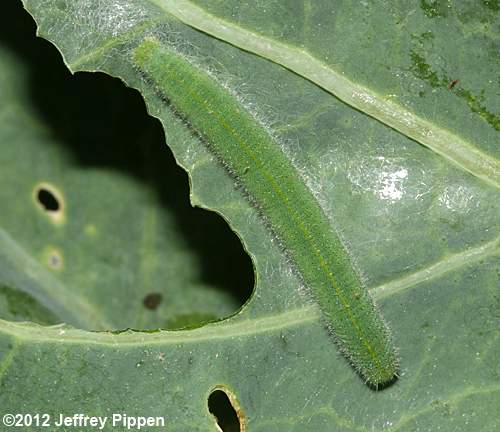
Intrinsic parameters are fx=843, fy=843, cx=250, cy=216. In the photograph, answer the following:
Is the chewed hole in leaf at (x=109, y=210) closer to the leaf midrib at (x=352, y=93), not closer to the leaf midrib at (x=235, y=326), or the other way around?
the leaf midrib at (x=235, y=326)

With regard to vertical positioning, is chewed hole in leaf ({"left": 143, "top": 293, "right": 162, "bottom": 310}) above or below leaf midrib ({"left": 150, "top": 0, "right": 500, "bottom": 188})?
below

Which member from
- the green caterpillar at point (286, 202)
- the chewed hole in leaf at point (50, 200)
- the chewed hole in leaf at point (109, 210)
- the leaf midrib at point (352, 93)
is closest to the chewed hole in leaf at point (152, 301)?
the chewed hole in leaf at point (109, 210)

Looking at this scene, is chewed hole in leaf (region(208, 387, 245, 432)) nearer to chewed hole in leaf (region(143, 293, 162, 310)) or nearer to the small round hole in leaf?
chewed hole in leaf (region(143, 293, 162, 310))

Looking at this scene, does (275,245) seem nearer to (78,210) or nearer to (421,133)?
(421,133)

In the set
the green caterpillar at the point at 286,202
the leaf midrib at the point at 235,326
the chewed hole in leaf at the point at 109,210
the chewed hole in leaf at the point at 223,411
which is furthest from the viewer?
the chewed hole in leaf at the point at 109,210

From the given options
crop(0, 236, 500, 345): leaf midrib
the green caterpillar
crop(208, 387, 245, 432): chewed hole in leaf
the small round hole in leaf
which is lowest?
crop(208, 387, 245, 432): chewed hole in leaf

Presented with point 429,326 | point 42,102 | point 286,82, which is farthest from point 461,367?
point 42,102

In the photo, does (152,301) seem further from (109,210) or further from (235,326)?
(235,326)

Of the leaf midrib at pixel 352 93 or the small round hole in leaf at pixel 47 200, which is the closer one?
the leaf midrib at pixel 352 93

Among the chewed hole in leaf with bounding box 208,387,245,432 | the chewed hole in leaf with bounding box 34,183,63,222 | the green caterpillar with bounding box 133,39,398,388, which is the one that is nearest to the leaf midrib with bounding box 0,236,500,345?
the green caterpillar with bounding box 133,39,398,388
